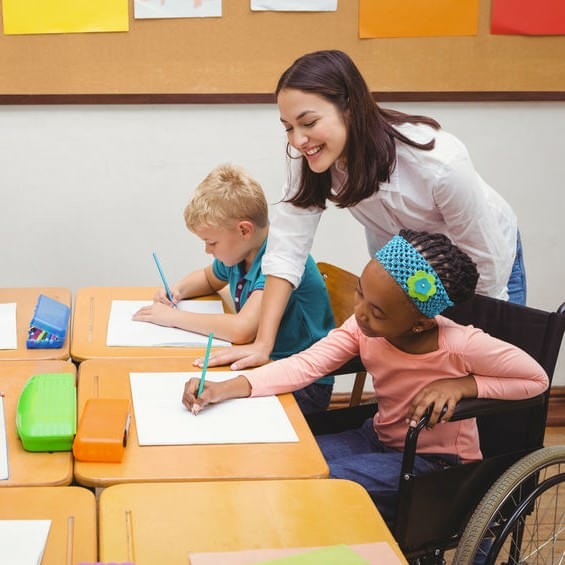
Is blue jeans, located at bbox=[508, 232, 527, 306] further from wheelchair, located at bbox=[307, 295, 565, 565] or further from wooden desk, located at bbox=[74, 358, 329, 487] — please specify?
wooden desk, located at bbox=[74, 358, 329, 487]

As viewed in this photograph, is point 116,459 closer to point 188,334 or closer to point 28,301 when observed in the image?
point 188,334

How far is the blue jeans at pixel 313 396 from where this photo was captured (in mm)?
1942

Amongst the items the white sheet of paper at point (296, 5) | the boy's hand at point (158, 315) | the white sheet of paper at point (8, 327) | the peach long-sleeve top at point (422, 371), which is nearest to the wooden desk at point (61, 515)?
the peach long-sleeve top at point (422, 371)

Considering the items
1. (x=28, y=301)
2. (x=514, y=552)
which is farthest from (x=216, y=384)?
(x=28, y=301)

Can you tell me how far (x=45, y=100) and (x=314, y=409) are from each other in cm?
141

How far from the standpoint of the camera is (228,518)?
1.03m

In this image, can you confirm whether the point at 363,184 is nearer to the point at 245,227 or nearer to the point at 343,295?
the point at 245,227

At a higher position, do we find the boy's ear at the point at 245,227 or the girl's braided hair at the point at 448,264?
the girl's braided hair at the point at 448,264

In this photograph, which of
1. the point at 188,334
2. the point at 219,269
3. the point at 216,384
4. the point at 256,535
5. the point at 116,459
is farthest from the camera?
the point at 219,269

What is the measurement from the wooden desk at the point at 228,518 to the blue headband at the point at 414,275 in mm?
381

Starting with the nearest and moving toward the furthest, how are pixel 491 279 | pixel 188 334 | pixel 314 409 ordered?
pixel 491 279 < pixel 188 334 < pixel 314 409

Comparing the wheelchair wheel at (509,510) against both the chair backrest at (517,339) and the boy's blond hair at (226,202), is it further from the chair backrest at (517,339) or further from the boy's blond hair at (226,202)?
the boy's blond hair at (226,202)

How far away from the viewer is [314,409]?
1.96 m

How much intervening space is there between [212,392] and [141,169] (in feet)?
4.95
